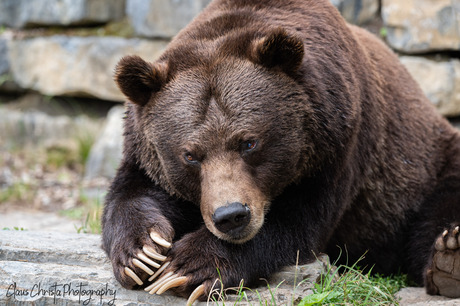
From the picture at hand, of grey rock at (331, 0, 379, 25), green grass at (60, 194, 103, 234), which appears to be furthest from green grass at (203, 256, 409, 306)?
grey rock at (331, 0, 379, 25)

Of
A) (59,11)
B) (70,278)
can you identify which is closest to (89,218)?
(70,278)

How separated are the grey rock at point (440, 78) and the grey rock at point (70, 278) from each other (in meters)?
4.60

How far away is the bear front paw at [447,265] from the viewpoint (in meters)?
4.23

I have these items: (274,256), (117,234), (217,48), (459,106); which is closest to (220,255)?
(274,256)

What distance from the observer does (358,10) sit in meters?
8.39

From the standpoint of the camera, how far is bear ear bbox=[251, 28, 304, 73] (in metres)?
4.00

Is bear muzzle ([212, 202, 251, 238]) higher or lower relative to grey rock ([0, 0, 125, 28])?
higher

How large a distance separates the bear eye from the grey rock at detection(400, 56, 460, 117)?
16.0ft

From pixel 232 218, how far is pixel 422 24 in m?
5.47

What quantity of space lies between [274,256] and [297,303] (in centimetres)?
47

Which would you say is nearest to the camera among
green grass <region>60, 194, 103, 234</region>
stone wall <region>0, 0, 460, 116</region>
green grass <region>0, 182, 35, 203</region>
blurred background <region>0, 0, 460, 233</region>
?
green grass <region>60, 194, 103, 234</region>

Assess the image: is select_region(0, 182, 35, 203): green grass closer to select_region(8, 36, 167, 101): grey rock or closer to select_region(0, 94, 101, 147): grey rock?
select_region(0, 94, 101, 147): grey rock

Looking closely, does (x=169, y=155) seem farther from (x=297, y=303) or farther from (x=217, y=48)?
(x=297, y=303)

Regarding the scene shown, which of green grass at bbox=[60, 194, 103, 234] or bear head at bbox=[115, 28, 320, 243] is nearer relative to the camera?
bear head at bbox=[115, 28, 320, 243]
